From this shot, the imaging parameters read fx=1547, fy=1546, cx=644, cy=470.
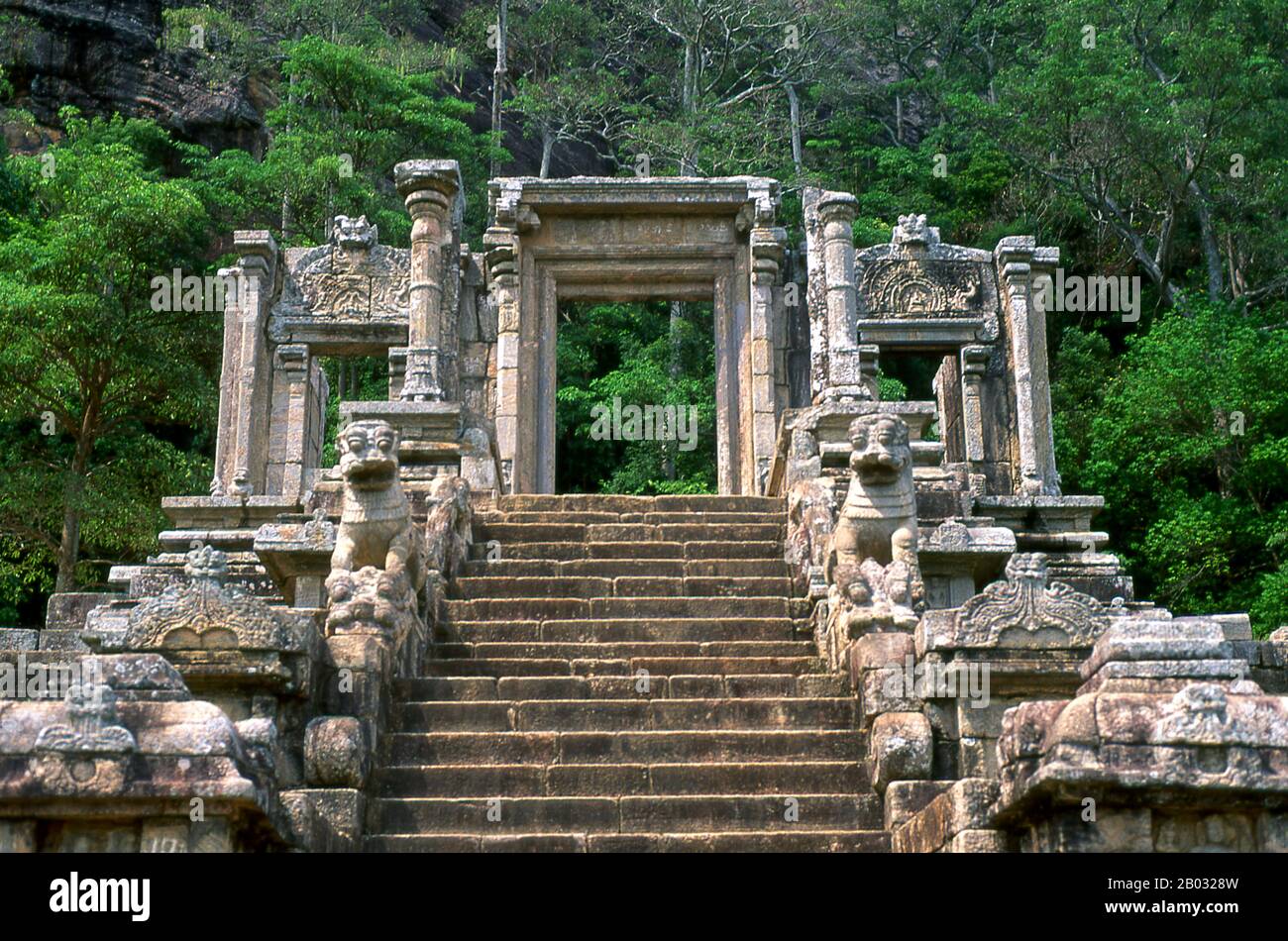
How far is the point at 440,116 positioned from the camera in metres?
25.4

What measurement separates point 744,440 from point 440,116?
11305 mm

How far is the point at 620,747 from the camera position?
8.17m

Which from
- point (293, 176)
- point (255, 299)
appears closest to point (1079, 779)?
point (255, 299)

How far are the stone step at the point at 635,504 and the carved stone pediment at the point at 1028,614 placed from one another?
15.3 feet

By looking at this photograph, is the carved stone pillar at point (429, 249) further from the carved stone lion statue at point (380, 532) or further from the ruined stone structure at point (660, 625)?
the carved stone lion statue at point (380, 532)

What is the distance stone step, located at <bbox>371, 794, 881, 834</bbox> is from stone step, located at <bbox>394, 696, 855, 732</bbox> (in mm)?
831

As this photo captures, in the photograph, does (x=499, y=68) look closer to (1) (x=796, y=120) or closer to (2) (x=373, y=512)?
(1) (x=796, y=120)

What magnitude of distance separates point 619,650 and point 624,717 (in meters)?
1.05

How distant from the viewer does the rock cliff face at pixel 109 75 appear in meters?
27.6

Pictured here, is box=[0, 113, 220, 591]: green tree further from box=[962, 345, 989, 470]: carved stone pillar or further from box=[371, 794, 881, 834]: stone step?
box=[371, 794, 881, 834]: stone step

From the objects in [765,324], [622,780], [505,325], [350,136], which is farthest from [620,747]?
[350,136]

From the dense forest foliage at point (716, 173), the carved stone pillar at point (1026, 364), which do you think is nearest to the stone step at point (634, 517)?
the carved stone pillar at point (1026, 364)

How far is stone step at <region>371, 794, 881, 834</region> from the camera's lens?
24.6 ft

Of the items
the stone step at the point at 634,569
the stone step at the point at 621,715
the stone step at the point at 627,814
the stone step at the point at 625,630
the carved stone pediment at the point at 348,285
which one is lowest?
the stone step at the point at 627,814
